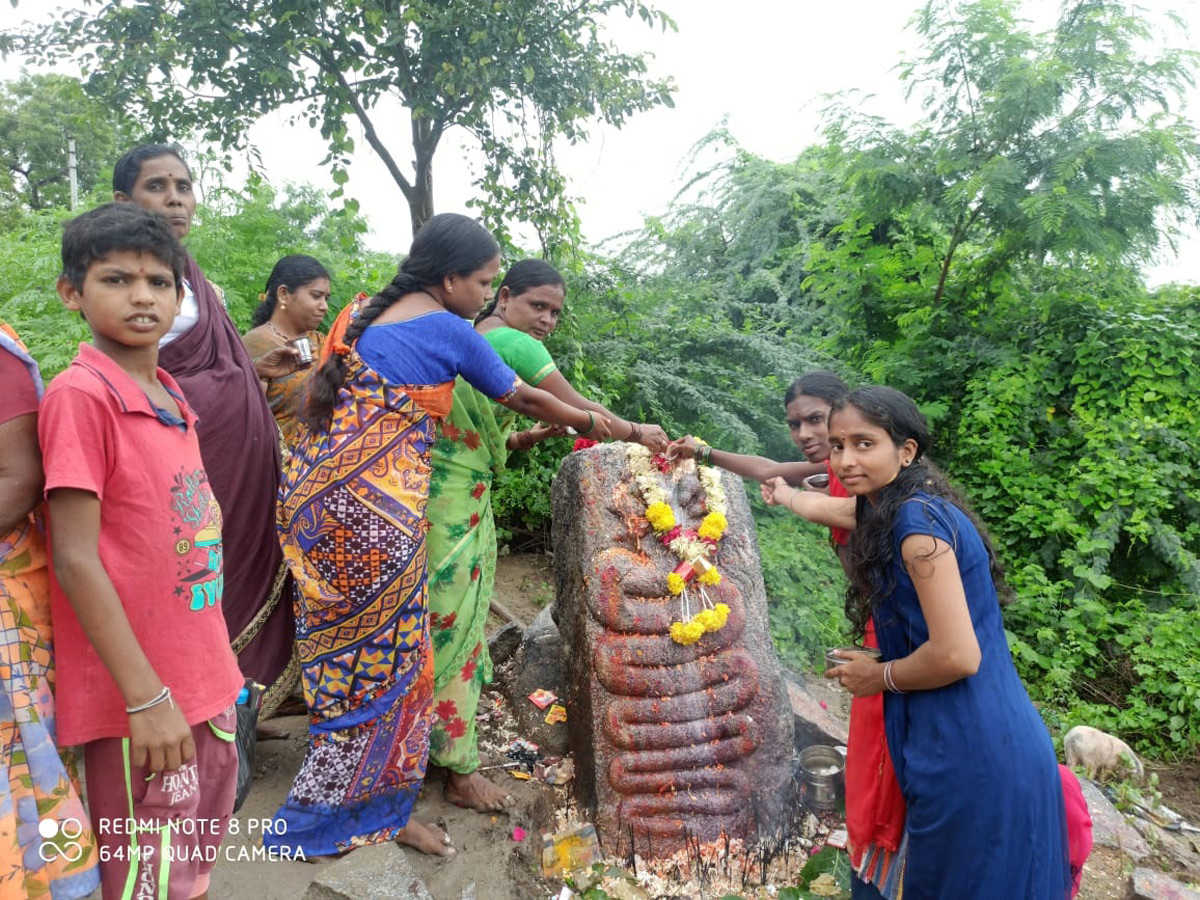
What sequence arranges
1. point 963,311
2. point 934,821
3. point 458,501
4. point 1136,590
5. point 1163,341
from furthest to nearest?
point 963,311 < point 1163,341 < point 1136,590 < point 458,501 < point 934,821

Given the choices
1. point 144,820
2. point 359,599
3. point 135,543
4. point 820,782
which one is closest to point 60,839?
point 144,820

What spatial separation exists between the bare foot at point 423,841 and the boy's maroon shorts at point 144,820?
945 millimetres

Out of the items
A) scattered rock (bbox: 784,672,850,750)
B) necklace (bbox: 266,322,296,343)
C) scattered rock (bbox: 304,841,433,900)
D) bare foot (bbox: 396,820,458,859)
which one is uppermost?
necklace (bbox: 266,322,296,343)

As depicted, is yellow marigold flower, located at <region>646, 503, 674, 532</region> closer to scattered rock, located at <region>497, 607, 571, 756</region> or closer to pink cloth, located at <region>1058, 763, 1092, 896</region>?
scattered rock, located at <region>497, 607, 571, 756</region>

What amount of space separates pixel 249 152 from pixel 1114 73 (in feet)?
19.5

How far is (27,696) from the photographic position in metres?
1.40

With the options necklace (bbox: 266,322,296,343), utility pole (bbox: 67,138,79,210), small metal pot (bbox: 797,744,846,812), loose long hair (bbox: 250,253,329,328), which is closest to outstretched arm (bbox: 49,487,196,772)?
necklace (bbox: 266,322,296,343)

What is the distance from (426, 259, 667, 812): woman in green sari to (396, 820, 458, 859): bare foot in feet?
0.76

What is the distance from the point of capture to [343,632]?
7.57 ft

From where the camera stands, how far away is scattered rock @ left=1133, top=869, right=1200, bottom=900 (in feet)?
8.43

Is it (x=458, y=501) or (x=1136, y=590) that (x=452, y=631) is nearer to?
(x=458, y=501)

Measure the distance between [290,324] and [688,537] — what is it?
2023 mm

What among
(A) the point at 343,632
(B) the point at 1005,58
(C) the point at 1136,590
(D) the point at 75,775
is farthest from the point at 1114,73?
(D) the point at 75,775

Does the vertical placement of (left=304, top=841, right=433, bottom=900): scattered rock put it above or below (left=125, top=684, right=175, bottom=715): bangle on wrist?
below
